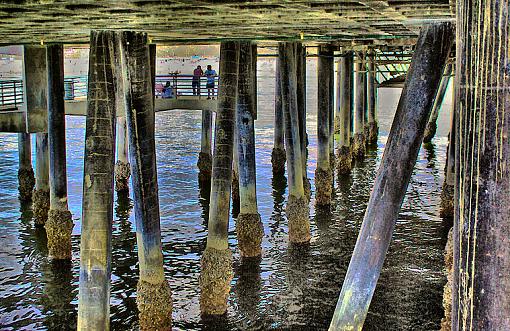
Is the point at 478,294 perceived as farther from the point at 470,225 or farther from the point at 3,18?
the point at 3,18

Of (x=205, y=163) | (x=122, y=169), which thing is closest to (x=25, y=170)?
(x=122, y=169)

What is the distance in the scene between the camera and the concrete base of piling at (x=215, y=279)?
10.6 meters

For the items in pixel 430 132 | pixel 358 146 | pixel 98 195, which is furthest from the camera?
pixel 430 132

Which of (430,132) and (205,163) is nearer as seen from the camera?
(205,163)

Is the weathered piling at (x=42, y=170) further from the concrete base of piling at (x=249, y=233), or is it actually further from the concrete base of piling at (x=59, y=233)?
the concrete base of piling at (x=249, y=233)

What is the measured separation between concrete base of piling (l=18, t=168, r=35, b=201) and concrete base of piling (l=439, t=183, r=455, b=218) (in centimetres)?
1109

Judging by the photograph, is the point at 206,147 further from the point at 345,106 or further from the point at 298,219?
the point at 298,219

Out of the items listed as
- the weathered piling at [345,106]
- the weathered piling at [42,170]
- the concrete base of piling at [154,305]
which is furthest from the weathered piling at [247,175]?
the weathered piling at [345,106]

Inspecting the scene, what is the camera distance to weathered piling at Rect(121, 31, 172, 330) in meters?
8.99

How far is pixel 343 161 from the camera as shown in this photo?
914 inches

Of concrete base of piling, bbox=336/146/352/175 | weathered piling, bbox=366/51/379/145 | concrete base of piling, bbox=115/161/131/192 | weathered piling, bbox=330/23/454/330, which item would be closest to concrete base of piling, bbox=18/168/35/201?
concrete base of piling, bbox=115/161/131/192

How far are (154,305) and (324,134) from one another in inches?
392

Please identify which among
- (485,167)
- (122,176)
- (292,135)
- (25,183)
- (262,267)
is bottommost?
(262,267)

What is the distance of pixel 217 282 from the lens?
10.7 m
